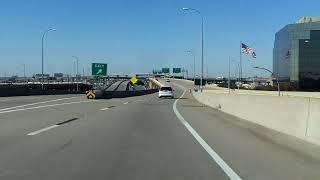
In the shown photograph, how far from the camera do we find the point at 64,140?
15.9m

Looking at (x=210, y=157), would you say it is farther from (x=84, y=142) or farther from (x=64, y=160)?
(x=84, y=142)

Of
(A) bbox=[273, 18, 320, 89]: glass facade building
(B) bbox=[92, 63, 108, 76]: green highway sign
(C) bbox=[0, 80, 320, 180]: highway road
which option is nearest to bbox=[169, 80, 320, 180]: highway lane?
(C) bbox=[0, 80, 320, 180]: highway road

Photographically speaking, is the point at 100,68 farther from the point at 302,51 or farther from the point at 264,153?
the point at 264,153

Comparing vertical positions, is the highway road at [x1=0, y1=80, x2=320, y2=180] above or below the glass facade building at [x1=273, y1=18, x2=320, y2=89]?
below

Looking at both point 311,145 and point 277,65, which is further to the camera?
point 277,65

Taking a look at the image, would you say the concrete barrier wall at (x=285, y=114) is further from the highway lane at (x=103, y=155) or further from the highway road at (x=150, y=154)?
the highway lane at (x=103, y=155)

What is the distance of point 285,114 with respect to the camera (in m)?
19.0

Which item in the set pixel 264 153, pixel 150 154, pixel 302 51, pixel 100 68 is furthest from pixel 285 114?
pixel 302 51

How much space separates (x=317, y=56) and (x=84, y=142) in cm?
12886

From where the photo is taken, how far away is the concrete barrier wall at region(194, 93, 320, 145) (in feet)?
52.1

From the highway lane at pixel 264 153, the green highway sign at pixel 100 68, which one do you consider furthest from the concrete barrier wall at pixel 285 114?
the green highway sign at pixel 100 68

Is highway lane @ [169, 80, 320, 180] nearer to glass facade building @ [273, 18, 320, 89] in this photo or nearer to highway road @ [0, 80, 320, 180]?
highway road @ [0, 80, 320, 180]

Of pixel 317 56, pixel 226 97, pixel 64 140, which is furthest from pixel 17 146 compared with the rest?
pixel 317 56

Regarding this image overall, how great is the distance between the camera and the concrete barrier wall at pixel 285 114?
52.1 feet
